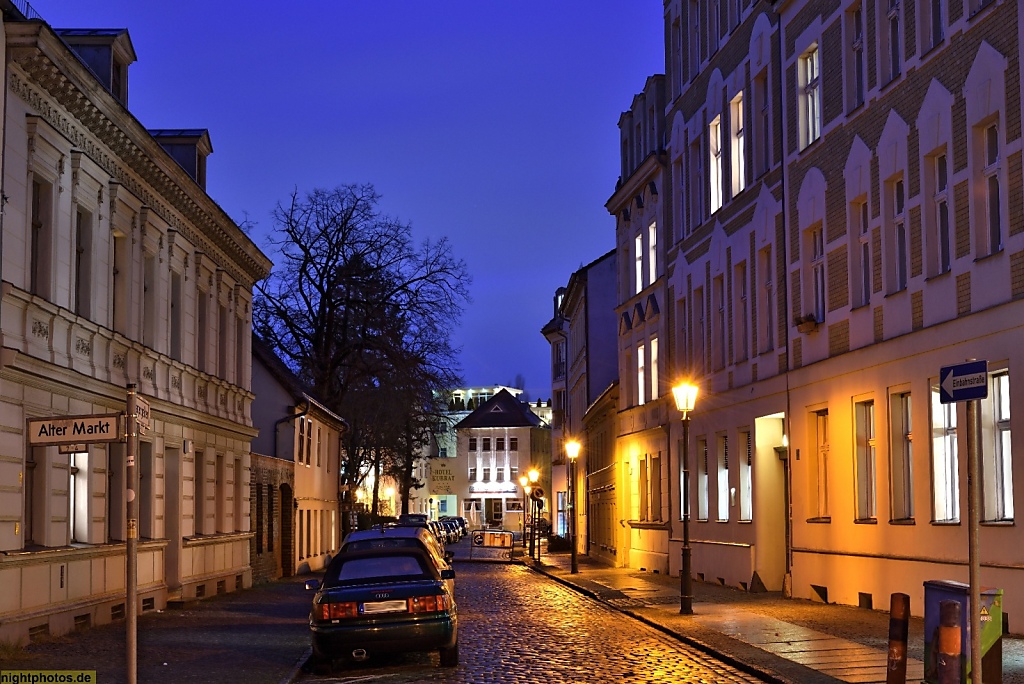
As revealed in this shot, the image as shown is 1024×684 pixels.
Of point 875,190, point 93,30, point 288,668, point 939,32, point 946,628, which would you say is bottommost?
point 288,668

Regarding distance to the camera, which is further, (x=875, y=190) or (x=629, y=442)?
(x=629, y=442)

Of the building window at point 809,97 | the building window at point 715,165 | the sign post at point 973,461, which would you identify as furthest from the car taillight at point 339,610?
the building window at point 715,165

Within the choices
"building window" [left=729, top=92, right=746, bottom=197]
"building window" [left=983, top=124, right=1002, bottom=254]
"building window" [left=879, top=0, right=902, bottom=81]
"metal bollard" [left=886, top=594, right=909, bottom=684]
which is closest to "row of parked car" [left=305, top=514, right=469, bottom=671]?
"metal bollard" [left=886, top=594, right=909, bottom=684]

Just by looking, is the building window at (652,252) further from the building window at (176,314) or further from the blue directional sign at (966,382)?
the blue directional sign at (966,382)

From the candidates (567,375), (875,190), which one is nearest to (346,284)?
(567,375)

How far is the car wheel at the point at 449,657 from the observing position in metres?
16.6

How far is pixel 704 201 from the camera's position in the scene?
116 feet

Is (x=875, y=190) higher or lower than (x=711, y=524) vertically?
higher

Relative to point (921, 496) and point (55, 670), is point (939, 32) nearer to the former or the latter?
point (921, 496)

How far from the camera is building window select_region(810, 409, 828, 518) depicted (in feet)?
87.1

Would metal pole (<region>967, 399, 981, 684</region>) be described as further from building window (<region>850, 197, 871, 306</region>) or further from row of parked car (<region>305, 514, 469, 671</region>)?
building window (<region>850, 197, 871, 306</region>)

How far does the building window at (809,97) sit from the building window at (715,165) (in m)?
6.38

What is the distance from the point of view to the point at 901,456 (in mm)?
22625

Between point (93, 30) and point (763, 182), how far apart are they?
44.2 ft
